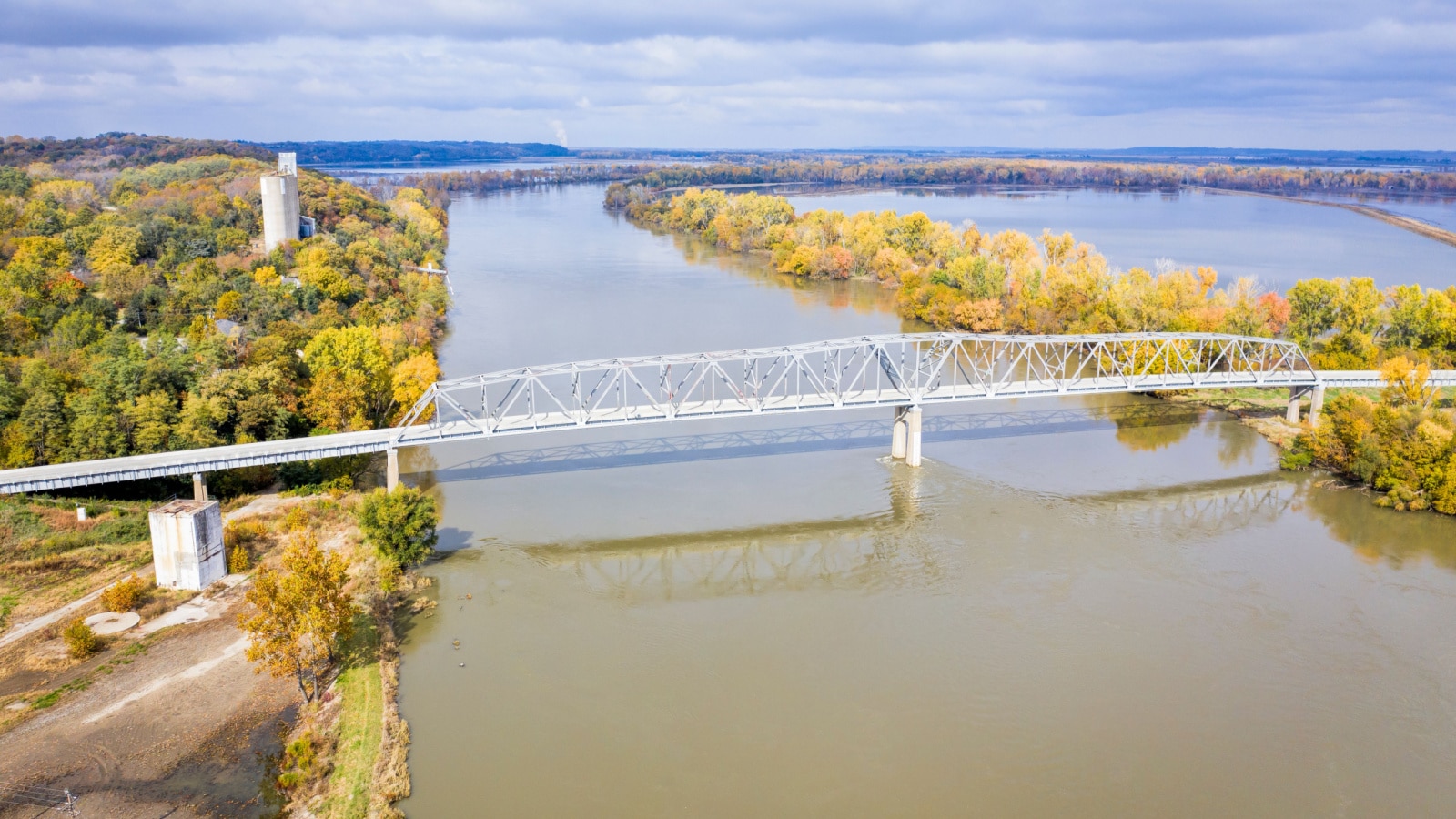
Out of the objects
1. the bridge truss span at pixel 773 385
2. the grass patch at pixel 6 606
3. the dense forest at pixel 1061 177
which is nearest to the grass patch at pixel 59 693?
the grass patch at pixel 6 606

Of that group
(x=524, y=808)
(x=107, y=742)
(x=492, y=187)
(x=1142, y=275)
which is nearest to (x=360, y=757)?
(x=524, y=808)

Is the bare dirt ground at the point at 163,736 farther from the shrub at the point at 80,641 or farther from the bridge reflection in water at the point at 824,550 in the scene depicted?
the bridge reflection in water at the point at 824,550

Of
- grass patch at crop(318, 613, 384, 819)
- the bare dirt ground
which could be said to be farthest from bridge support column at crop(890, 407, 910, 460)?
the bare dirt ground

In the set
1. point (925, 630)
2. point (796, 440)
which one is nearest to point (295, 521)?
point (796, 440)

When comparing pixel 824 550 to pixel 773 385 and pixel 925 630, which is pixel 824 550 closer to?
pixel 925 630

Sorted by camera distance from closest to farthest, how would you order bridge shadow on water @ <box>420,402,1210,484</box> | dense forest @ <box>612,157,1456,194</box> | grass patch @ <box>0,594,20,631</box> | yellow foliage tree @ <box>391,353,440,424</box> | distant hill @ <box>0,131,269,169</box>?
grass patch @ <box>0,594,20,631</box>, bridge shadow on water @ <box>420,402,1210,484</box>, yellow foliage tree @ <box>391,353,440,424</box>, distant hill @ <box>0,131,269,169</box>, dense forest @ <box>612,157,1456,194</box>

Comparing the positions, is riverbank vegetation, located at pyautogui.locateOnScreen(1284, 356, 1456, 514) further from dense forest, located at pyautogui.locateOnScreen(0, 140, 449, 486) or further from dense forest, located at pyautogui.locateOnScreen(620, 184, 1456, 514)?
dense forest, located at pyautogui.locateOnScreen(0, 140, 449, 486)
